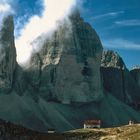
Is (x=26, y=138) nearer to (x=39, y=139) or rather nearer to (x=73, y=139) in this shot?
(x=39, y=139)

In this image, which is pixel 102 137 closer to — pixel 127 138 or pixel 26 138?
pixel 127 138

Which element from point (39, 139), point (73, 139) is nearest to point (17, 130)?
point (39, 139)

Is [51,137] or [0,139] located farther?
[51,137]

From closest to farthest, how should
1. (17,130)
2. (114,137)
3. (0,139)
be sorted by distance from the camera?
(0,139) → (17,130) → (114,137)

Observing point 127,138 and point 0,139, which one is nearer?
point 0,139

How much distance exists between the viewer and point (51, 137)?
5182 inches

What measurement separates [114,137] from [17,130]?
966 inches

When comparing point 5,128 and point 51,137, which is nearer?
point 5,128

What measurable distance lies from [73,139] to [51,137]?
818 cm

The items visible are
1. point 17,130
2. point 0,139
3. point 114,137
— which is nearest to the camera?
point 0,139

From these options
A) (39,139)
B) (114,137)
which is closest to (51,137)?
(39,139)

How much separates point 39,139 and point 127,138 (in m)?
19.7

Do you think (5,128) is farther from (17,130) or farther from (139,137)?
(139,137)

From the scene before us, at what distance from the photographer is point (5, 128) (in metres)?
119
